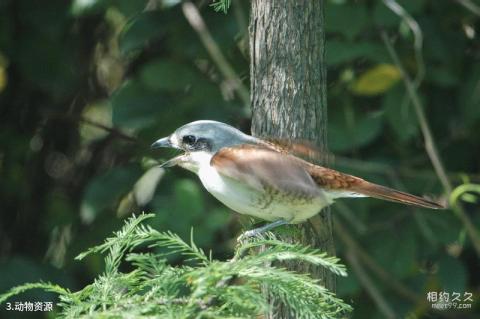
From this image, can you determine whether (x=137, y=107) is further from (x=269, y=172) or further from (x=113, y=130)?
(x=269, y=172)

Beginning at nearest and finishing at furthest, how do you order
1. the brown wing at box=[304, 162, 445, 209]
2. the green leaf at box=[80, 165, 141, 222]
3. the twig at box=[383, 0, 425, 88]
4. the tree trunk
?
the tree trunk, the brown wing at box=[304, 162, 445, 209], the twig at box=[383, 0, 425, 88], the green leaf at box=[80, 165, 141, 222]

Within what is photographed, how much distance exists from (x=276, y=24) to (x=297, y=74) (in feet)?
0.48

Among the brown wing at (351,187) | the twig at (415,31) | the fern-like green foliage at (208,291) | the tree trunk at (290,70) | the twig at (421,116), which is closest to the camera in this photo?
the fern-like green foliage at (208,291)

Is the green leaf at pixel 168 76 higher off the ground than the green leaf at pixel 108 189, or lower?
higher

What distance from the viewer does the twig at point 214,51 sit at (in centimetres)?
377

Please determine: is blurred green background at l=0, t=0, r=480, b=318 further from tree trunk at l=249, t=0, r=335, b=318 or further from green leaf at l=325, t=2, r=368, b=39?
tree trunk at l=249, t=0, r=335, b=318

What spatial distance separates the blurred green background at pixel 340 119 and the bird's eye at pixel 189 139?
924mm

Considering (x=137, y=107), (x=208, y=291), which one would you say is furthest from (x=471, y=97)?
(x=208, y=291)

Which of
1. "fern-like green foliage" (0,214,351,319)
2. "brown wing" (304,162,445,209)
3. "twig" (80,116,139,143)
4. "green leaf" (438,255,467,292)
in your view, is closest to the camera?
"fern-like green foliage" (0,214,351,319)

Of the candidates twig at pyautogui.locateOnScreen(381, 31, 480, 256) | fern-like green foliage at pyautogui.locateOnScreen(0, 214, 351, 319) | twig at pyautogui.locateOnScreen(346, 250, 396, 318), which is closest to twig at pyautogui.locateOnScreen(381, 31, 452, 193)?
twig at pyautogui.locateOnScreen(381, 31, 480, 256)

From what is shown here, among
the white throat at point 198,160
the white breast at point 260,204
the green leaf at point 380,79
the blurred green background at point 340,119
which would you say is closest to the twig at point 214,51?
the blurred green background at point 340,119

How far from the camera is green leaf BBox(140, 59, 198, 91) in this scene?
390 centimetres

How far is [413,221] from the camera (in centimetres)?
391

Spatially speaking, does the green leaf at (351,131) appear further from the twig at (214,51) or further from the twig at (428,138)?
the twig at (214,51)
